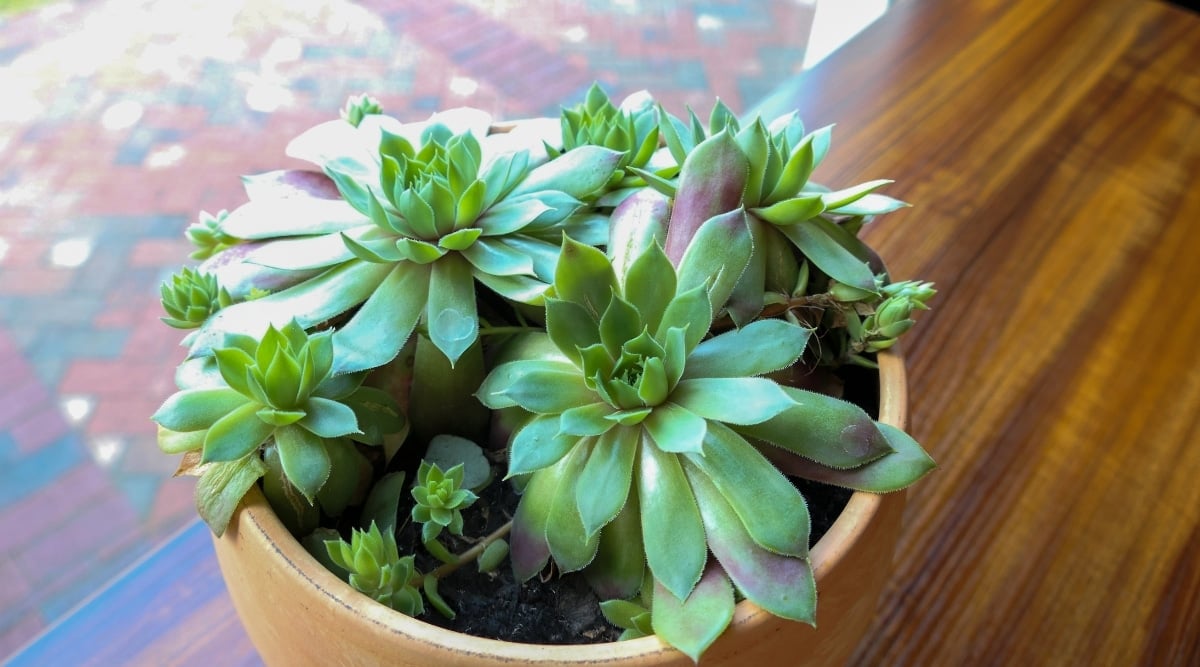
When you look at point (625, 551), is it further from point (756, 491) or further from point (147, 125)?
point (147, 125)

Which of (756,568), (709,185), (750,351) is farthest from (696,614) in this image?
(709,185)

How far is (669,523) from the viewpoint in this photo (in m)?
0.46

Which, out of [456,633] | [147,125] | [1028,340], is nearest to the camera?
[456,633]

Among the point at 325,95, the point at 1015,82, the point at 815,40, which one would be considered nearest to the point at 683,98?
the point at 815,40

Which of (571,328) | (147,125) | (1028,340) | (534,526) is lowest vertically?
(147,125)

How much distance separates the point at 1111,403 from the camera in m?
0.84

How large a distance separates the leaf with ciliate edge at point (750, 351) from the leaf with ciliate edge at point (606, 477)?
0.05 metres

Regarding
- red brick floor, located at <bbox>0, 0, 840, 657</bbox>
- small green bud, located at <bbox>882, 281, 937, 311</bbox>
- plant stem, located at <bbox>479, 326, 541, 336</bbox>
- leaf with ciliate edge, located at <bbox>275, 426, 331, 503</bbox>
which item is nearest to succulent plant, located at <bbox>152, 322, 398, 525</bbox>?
leaf with ciliate edge, located at <bbox>275, 426, 331, 503</bbox>

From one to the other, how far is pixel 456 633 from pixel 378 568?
56 millimetres

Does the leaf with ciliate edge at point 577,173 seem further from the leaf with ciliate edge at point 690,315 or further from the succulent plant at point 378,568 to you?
the succulent plant at point 378,568

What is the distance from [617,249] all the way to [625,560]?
180 mm

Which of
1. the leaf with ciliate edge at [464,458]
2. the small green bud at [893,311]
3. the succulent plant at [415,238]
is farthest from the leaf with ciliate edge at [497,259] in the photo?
the small green bud at [893,311]

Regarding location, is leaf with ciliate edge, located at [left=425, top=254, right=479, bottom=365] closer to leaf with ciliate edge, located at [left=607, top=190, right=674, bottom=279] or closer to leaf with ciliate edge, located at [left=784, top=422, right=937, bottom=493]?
leaf with ciliate edge, located at [left=607, top=190, right=674, bottom=279]

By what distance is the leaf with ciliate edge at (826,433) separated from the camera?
485mm
